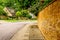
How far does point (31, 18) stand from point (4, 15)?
9.52m

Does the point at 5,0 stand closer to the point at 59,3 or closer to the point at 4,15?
the point at 4,15

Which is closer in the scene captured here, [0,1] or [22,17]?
[22,17]

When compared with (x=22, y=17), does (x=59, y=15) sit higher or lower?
higher

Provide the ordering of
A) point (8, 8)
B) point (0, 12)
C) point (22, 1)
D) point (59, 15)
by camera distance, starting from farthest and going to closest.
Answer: point (8, 8) → point (22, 1) → point (0, 12) → point (59, 15)

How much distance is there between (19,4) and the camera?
7250cm

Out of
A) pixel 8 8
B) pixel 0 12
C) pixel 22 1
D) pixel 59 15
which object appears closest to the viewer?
pixel 59 15

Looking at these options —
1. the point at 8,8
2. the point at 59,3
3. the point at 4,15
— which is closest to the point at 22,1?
the point at 4,15

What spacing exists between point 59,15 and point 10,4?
79587 millimetres

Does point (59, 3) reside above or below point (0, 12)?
above

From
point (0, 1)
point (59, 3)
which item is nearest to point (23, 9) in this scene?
point (0, 1)

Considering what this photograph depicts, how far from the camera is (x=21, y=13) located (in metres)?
69.1

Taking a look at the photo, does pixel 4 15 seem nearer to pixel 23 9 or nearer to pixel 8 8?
pixel 23 9

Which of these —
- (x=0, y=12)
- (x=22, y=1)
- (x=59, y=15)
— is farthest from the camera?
(x=22, y=1)

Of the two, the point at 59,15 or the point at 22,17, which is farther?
the point at 22,17
